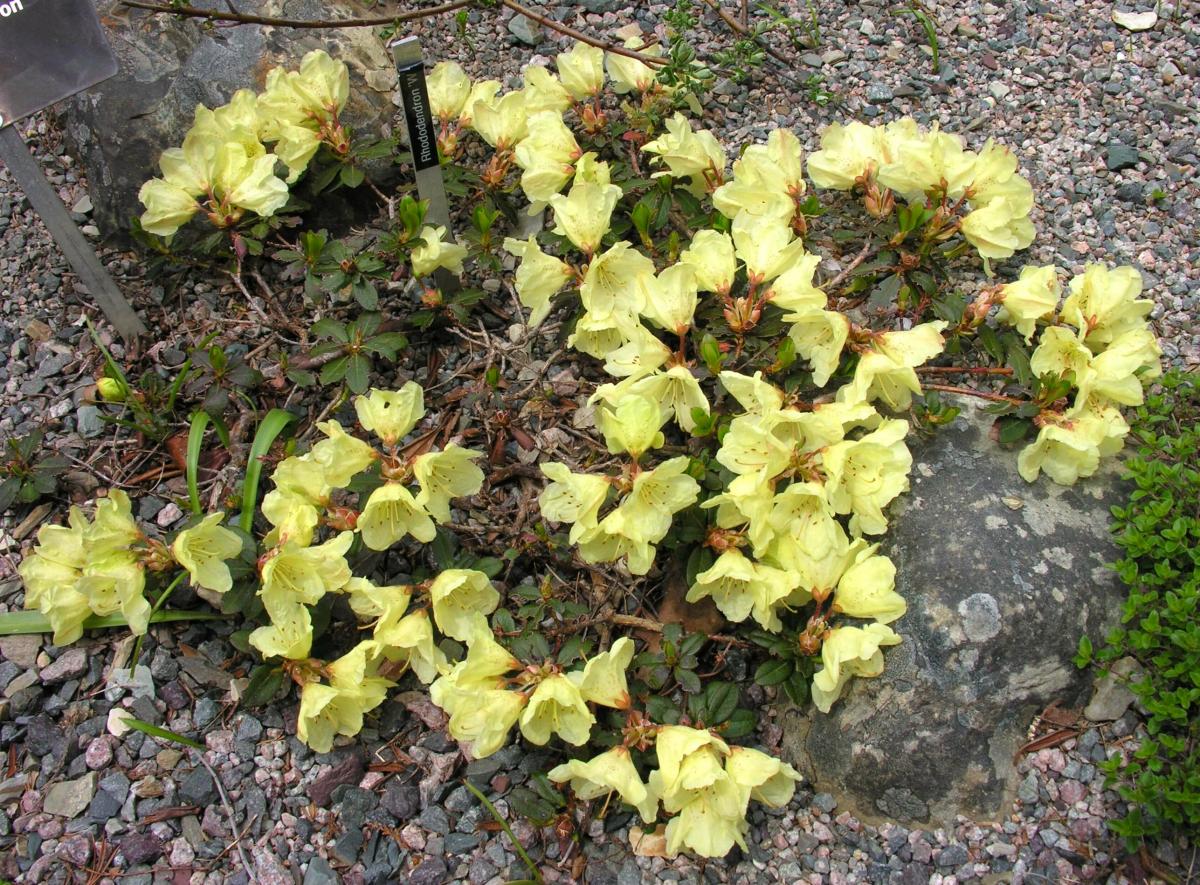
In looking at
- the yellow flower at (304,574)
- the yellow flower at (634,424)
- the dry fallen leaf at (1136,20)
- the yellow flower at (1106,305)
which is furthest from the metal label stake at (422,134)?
the dry fallen leaf at (1136,20)

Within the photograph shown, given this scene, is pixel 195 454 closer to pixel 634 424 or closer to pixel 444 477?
pixel 444 477

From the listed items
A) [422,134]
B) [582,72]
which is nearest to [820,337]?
[422,134]

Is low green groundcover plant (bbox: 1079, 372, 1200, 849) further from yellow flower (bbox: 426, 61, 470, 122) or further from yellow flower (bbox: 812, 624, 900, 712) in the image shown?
yellow flower (bbox: 426, 61, 470, 122)

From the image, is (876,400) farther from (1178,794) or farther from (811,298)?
(1178,794)

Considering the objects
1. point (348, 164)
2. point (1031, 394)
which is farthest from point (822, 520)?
point (348, 164)

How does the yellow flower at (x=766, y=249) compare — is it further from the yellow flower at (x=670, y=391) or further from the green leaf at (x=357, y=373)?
the green leaf at (x=357, y=373)

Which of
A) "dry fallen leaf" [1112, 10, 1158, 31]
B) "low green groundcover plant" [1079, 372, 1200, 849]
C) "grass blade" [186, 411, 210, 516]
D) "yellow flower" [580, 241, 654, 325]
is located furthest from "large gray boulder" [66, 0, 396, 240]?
"dry fallen leaf" [1112, 10, 1158, 31]
